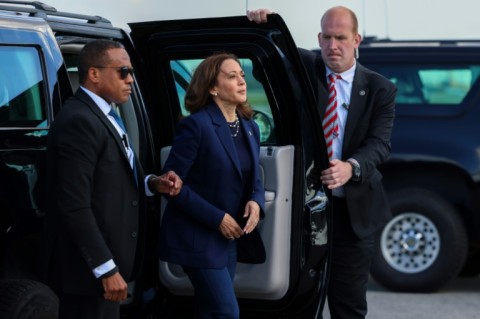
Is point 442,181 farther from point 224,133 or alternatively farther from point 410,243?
point 224,133

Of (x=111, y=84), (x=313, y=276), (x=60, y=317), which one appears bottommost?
(x=313, y=276)

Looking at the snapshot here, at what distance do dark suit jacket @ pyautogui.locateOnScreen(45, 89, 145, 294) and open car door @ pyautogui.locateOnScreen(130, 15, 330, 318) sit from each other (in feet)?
3.63

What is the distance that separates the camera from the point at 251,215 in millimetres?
5008

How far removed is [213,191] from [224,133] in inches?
9.6

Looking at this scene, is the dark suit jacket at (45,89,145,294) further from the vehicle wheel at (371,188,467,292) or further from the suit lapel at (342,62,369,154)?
the vehicle wheel at (371,188,467,292)

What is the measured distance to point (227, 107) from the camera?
5.11 metres

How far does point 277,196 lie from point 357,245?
59 centimetres

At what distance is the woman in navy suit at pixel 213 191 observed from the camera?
16.3 ft

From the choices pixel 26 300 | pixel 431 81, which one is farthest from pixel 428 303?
pixel 26 300

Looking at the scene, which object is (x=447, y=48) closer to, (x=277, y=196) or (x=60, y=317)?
(x=277, y=196)

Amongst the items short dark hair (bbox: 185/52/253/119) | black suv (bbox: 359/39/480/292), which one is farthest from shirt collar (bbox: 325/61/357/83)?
black suv (bbox: 359/39/480/292)

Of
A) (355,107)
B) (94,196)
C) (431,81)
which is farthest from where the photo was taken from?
(431,81)

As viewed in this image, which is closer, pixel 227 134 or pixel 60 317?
pixel 60 317

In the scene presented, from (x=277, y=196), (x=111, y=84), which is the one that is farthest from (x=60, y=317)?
(x=277, y=196)
